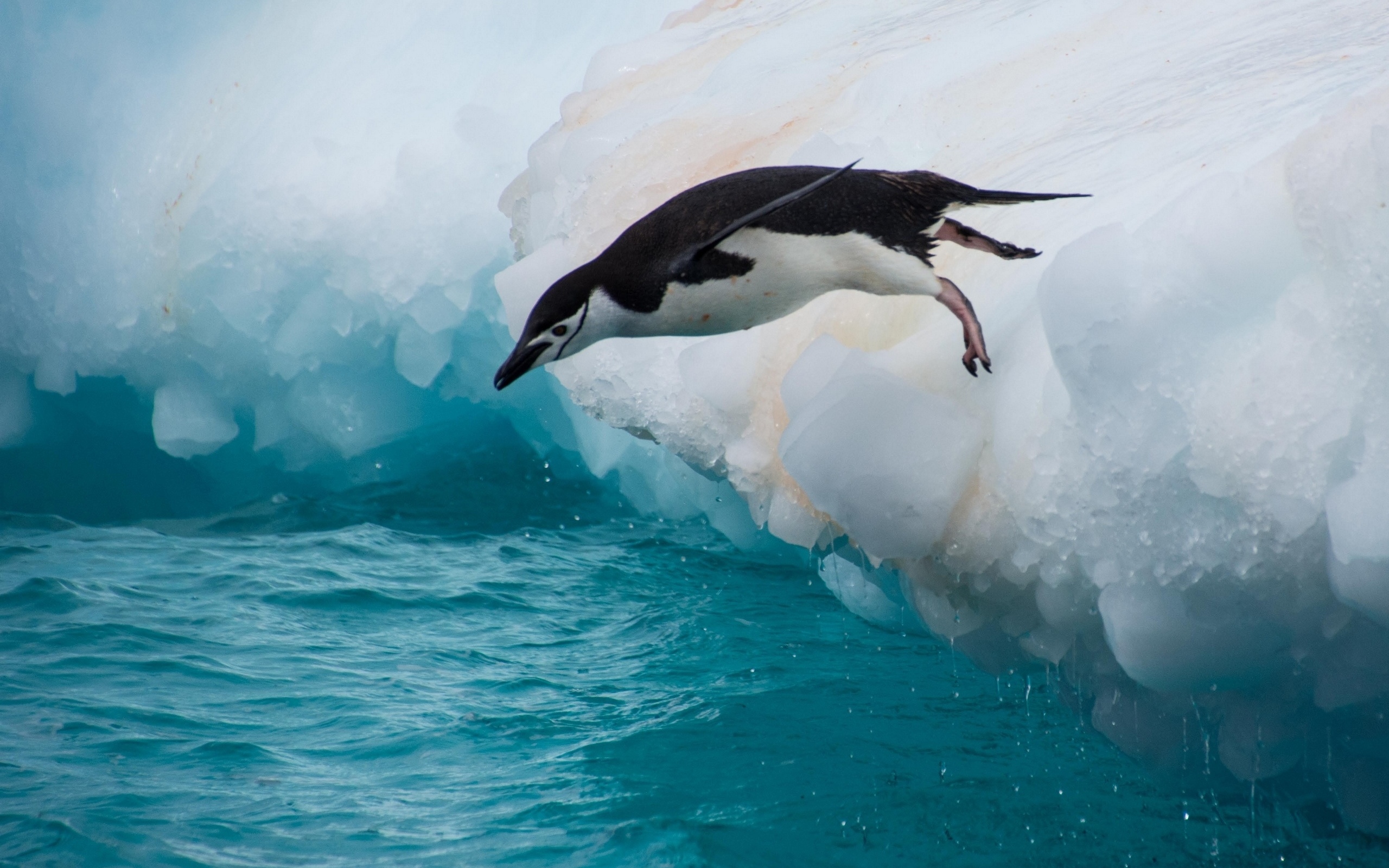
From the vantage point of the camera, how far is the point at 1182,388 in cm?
175

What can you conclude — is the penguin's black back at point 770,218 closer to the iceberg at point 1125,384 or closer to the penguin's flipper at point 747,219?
the penguin's flipper at point 747,219

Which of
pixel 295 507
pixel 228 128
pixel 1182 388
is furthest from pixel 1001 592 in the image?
pixel 228 128

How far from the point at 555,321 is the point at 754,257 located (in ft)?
1.18

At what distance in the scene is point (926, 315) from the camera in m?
2.45

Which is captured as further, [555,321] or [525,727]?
[525,727]

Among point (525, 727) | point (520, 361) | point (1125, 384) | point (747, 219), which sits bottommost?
point (525, 727)

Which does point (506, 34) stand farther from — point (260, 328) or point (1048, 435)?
point (1048, 435)

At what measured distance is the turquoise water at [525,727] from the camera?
2.51 m

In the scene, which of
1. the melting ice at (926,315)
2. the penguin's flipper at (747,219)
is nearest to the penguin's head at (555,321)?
the penguin's flipper at (747,219)

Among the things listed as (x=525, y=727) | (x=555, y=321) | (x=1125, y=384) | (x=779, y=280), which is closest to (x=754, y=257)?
(x=779, y=280)

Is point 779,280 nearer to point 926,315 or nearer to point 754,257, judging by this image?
point 754,257

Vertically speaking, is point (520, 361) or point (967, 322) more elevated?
point (520, 361)

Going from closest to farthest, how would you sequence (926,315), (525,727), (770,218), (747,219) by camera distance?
(747,219), (770,218), (926,315), (525,727)

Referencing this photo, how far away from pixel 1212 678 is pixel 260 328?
16.4 ft
